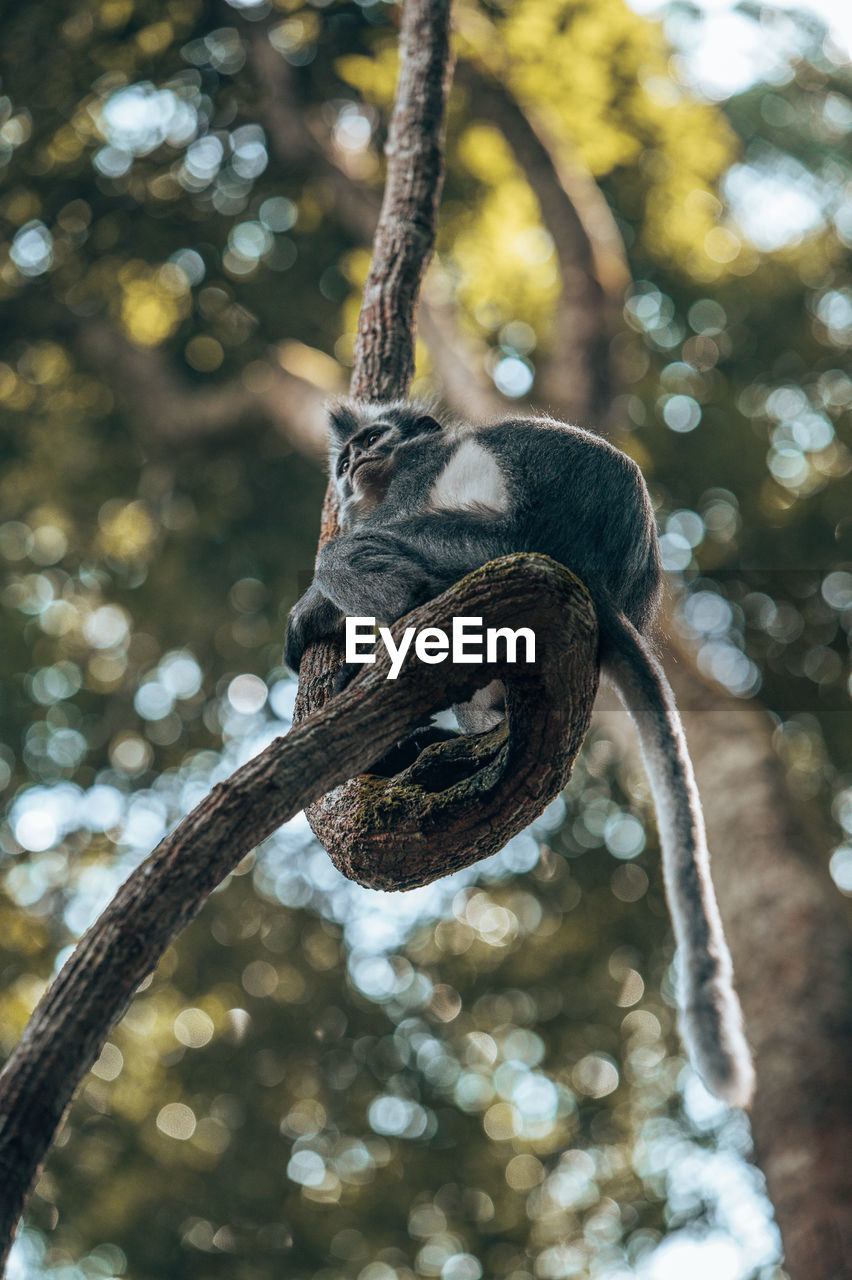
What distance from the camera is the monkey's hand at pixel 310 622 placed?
11.3 feet

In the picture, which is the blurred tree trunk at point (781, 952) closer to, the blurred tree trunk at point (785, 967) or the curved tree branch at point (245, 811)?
the blurred tree trunk at point (785, 967)

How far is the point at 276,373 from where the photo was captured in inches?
352

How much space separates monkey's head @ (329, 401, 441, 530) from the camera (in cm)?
402

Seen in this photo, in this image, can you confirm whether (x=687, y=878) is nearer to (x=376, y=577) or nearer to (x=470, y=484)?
(x=376, y=577)

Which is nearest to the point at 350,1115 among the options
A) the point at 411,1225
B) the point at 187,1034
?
the point at 411,1225

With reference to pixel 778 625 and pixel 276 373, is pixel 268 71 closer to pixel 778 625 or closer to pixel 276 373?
pixel 276 373

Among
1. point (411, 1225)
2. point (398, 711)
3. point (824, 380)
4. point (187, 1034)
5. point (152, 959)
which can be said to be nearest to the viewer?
A: point (152, 959)

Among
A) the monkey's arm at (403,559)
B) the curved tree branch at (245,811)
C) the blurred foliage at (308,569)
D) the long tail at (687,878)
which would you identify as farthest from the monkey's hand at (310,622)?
the blurred foliage at (308,569)

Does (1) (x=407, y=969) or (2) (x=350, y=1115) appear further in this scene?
(1) (x=407, y=969)

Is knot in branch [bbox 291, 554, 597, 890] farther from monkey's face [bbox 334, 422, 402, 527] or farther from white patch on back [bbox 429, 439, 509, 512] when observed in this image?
monkey's face [bbox 334, 422, 402, 527]

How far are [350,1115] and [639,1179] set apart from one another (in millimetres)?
2405

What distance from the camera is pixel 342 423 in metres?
4.55

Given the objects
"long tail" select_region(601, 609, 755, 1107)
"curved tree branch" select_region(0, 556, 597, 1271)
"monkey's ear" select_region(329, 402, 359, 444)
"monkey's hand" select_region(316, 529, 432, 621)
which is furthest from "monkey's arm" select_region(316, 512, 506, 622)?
"monkey's ear" select_region(329, 402, 359, 444)

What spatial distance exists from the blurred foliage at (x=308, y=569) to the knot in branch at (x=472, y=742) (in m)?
5.90
